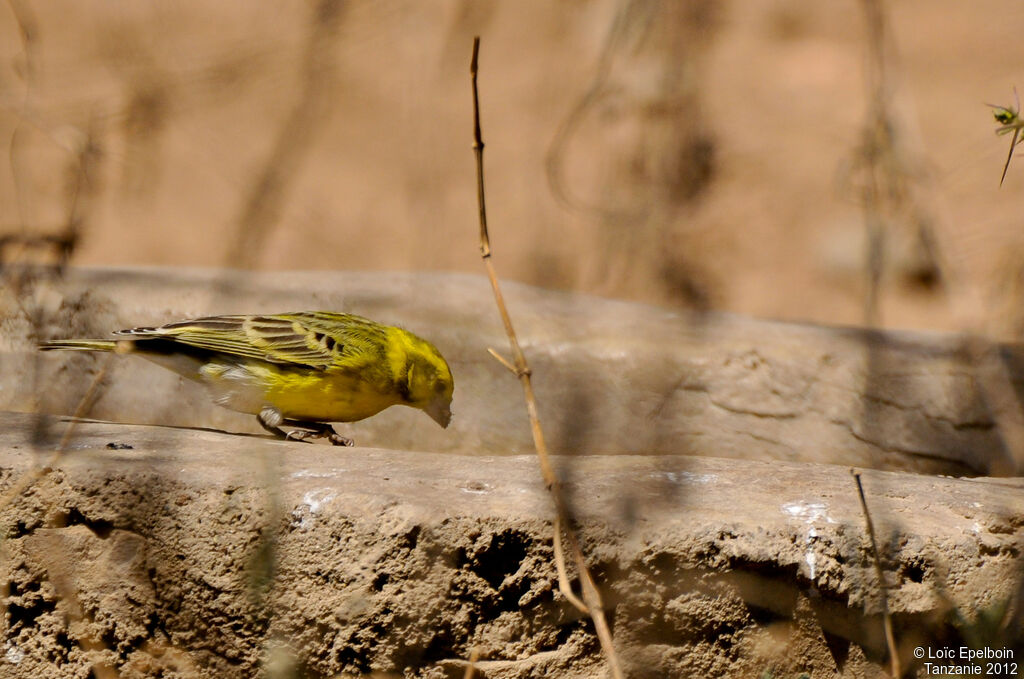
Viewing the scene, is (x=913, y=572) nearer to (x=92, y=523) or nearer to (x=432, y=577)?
(x=432, y=577)

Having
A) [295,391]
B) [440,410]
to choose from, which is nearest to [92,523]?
[295,391]

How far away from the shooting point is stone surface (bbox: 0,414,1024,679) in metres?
2.43

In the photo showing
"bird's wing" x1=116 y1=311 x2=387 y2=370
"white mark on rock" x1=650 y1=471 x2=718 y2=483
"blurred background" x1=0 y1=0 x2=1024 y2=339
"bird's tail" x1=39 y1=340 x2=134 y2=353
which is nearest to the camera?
"white mark on rock" x1=650 y1=471 x2=718 y2=483

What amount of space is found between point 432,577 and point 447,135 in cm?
503

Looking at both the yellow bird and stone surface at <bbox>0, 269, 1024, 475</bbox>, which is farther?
stone surface at <bbox>0, 269, 1024, 475</bbox>

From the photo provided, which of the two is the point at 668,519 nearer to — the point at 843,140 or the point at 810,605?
the point at 810,605

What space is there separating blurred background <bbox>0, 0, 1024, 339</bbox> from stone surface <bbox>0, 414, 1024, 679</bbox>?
4412 mm

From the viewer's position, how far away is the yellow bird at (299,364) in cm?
397

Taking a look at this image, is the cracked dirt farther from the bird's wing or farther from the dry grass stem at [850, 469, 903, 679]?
the bird's wing

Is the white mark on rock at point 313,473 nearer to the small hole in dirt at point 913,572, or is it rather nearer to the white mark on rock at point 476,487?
the white mark on rock at point 476,487

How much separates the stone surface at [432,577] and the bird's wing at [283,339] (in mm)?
1317

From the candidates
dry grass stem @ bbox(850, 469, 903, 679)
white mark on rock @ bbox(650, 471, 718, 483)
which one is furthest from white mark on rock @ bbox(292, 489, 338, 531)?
dry grass stem @ bbox(850, 469, 903, 679)

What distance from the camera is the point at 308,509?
2455 millimetres

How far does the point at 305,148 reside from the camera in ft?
23.6
